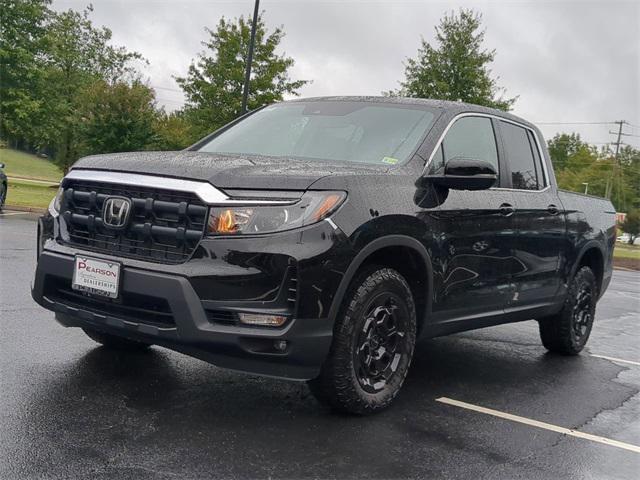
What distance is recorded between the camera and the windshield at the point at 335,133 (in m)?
4.64

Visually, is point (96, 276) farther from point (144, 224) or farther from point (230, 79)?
point (230, 79)

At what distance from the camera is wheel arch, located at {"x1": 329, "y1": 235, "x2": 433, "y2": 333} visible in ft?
12.3

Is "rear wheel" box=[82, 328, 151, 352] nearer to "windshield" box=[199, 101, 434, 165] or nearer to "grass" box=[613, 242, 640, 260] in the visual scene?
"windshield" box=[199, 101, 434, 165]

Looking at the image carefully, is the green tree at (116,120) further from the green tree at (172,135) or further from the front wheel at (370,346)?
the front wheel at (370,346)

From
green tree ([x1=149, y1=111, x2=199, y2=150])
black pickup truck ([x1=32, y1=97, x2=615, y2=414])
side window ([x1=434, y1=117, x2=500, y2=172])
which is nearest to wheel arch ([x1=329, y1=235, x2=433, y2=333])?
black pickup truck ([x1=32, y1=97, x2=615, y2=414])

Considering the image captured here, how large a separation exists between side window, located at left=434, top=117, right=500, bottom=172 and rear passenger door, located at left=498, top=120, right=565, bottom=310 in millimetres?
202

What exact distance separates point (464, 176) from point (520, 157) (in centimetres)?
158

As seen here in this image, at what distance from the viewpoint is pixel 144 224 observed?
3707 millimetres

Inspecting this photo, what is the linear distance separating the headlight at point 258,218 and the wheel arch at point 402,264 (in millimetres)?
380

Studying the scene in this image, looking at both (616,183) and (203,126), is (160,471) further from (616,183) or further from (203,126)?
(616,183)

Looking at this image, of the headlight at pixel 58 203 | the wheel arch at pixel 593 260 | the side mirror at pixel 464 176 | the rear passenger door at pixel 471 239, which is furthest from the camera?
the wheel arch at pixel 593 260

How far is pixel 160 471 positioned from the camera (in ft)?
10.2

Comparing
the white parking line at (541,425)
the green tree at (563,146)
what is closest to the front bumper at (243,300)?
the white parking line at (541,425)

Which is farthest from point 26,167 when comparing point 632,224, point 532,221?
point 532,221
